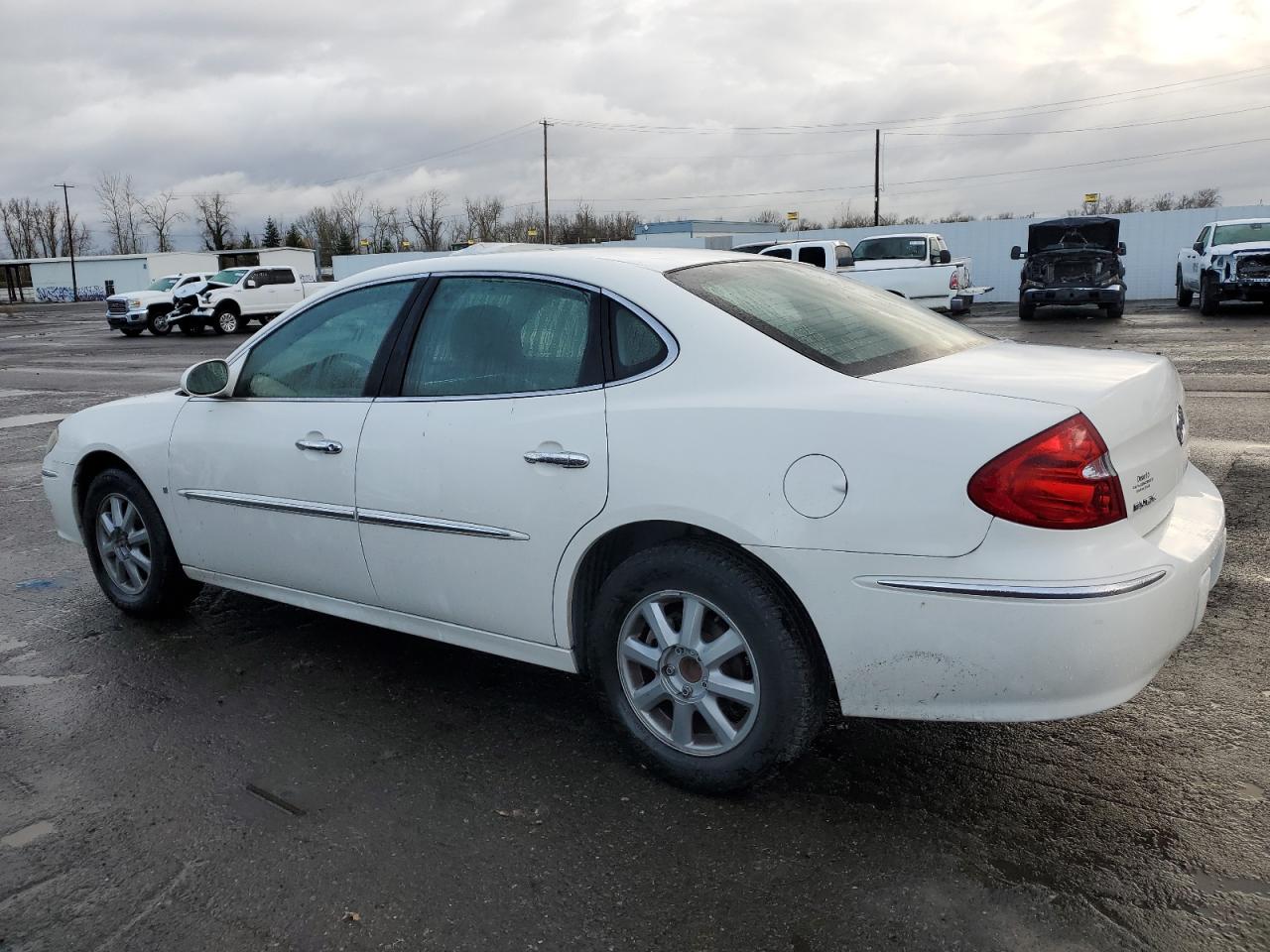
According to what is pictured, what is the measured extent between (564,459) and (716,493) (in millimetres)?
524

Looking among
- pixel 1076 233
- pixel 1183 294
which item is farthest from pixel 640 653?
pixel 1183 294

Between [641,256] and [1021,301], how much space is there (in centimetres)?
2097

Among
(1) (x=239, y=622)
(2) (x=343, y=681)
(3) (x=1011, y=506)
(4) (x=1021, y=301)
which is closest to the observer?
(3) (x=1011, y=506)

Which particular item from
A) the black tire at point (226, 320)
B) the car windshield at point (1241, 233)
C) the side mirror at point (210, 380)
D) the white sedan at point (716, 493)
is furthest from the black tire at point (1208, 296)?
the black tire at point (226, 320)

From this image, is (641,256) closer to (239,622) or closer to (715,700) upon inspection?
(715,700)

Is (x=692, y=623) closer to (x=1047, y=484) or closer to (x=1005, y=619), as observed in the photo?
(x=1005, y=619)

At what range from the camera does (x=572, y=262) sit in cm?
349

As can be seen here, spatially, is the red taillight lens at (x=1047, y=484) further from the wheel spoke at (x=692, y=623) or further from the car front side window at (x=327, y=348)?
the car front side window at (x=327, y=348)

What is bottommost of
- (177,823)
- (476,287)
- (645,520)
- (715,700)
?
(177,823)

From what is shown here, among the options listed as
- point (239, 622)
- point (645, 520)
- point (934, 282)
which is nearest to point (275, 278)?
point (934, 282)

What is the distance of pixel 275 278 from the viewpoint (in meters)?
33.7

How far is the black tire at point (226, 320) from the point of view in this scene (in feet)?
106

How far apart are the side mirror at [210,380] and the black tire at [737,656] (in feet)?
6.61

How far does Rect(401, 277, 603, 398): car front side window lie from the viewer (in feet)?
10.9
